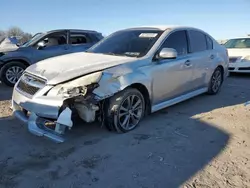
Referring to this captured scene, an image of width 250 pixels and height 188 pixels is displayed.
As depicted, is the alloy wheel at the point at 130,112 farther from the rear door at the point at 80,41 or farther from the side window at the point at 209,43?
the rear door at the point at 80,41

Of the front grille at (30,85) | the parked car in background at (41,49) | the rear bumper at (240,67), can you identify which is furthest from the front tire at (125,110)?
the rear bumper at (240,67)

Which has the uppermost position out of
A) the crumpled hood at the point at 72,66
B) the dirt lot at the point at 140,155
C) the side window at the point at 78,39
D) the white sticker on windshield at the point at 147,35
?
the white sticker on windshield at the point at 147,35

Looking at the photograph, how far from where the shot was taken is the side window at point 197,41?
586 centimetres

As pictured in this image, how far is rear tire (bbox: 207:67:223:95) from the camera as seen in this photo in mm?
6806

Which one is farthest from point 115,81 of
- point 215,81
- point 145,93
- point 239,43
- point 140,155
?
point 239,43

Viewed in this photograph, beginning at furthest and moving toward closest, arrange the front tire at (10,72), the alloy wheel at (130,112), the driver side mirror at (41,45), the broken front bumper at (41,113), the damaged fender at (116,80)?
1. the driver side mirror at (41,45)
2. the front tire at (10,72)
3. the alloy wheel at (130,112)
4. the damaged fender at (116,80)
5. the broken front bumper at (41,113)

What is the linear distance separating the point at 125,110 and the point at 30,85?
147cm

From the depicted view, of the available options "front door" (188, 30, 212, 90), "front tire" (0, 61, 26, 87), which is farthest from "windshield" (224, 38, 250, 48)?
"front tire" (0, 61, 26, 87)

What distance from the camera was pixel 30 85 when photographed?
4.25 meters

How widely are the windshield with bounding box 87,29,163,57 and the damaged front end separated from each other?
3.79 feet

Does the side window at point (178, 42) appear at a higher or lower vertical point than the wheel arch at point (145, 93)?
higher

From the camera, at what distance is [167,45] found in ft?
16.7

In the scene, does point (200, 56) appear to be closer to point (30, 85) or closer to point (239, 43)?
point (30, 85)


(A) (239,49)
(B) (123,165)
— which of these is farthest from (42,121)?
(A) (239,49)
